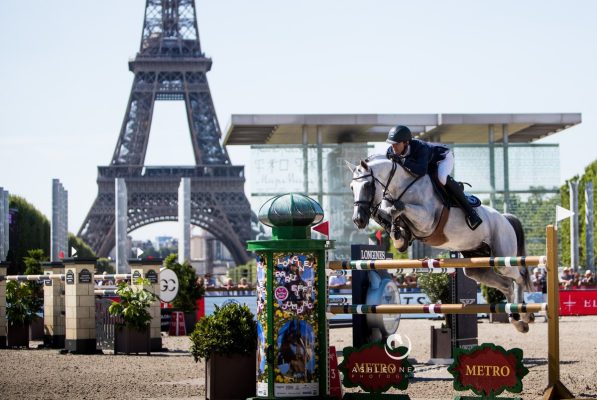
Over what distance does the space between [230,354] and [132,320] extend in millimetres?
8871

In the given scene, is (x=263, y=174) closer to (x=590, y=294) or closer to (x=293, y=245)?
(x=590, y=294)

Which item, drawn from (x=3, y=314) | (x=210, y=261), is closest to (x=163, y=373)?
(x=3, y=314)

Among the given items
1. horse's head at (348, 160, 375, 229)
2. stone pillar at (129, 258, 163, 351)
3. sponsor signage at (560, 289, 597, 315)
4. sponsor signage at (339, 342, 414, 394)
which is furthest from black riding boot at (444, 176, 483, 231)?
sponsor signage at (560, 289, 597, 315)

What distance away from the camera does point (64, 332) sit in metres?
20.1

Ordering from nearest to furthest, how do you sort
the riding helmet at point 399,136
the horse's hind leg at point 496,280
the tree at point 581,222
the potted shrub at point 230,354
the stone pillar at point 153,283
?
1. the riding helmet at point 399,136
2. the horse's hind leg at point 496,280
3. the potted shrub at point 230,354
4. the stone pillar at point 153,283
5. the tree at point 581,222

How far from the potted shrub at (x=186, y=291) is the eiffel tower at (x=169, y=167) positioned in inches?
1919

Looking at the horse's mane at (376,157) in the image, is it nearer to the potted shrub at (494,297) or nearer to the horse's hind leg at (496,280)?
the horse's hind leg at (496,280)

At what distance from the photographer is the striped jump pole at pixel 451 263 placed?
25.2ft

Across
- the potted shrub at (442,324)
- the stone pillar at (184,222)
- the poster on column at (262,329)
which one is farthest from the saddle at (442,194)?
the stone pillar at (184,222)

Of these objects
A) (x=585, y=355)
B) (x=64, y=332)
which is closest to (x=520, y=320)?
(x=585, y=355)

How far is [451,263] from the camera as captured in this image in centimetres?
790

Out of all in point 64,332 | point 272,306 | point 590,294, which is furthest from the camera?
point 590,294

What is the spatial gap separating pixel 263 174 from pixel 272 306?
2551cm

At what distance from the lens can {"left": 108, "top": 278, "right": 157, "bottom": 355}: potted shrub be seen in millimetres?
17766
